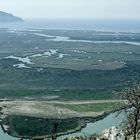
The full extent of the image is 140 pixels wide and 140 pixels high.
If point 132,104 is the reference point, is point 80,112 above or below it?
below

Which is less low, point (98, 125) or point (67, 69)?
point (67, 69)

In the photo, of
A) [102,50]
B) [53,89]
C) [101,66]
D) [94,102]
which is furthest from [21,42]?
[94,102]

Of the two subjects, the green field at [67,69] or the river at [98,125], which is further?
the green field at [67,69]

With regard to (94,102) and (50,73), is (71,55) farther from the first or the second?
(94,102)

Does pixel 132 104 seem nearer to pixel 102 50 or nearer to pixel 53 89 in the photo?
pixel 53 89

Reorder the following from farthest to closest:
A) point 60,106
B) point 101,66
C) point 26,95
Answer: point 101,66 → point 26,95 → point 60,106

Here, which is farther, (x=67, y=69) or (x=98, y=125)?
(x=67, y=69)

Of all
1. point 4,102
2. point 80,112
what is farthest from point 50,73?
point 80,112

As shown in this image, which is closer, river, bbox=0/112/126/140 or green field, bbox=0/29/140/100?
river, bbox=0/112/126/140

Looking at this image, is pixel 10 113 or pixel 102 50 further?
pixel 102 50

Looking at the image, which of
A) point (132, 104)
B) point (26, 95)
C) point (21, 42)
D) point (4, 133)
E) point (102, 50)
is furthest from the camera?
point (21, 42)
